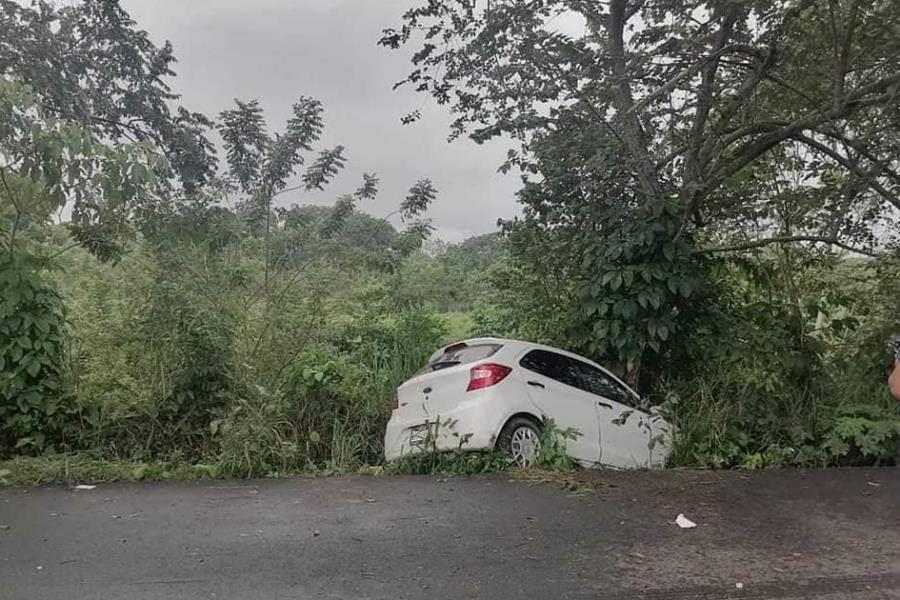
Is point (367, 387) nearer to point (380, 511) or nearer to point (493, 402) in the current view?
point (493, 402)

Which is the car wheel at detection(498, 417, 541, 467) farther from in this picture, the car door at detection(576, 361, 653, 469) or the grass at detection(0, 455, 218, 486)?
the grass at detection(0, 455, 218, 486)

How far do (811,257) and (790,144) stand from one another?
4.80ft

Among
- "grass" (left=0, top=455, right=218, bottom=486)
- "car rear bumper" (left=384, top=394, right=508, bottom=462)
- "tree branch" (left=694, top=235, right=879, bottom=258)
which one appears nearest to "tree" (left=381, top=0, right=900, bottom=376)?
"tree branch" (left=694, top=235, right=879, bottom=258)

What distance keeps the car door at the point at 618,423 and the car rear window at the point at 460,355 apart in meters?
1.13

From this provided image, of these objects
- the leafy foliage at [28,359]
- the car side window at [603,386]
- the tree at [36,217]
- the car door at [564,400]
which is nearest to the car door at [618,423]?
the car side window at [603,386]

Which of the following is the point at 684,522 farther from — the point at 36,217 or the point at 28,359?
the point at 36,217

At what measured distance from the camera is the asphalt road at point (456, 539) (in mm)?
3752

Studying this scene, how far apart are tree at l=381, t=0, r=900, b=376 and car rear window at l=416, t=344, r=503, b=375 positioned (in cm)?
168

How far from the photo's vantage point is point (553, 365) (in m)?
7.16

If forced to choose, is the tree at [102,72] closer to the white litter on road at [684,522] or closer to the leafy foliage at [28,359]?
the leafy foliage at [28,359]

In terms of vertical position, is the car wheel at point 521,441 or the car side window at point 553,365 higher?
the car side window at point 553,365

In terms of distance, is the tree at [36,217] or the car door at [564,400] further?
the car door at [564,400]

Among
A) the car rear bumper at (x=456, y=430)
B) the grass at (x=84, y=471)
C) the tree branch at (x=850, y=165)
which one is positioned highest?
the tree branch at (x=850, y=165)

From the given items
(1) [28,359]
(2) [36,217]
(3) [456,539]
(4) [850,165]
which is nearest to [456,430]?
(3) [456,539]
